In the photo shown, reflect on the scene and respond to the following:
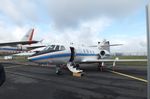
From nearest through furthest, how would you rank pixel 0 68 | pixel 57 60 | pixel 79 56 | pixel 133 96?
pixel 0 68
pixel 133 96
pixel 57 60
pixel 79 56

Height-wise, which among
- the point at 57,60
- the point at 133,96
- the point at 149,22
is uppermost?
the point at 149,22

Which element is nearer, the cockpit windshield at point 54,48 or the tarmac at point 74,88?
the tarmac at point 74,88

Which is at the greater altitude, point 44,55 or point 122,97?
point 44,55

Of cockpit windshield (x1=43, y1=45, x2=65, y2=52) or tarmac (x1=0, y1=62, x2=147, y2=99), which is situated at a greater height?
cockpit windshield (x1=43, y1=45, x2=65, y2=52)

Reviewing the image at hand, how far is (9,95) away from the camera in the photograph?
20.0 ft

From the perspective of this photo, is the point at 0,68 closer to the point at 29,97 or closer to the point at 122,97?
the point at 29,97

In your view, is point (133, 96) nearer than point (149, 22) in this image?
No

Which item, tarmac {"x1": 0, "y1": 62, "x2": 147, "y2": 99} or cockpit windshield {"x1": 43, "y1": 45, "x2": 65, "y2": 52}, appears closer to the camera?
tarmac {"x1": 0, "y1": 62, "x2": 147, "y2": 99}

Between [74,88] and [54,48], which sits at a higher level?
[54,48]

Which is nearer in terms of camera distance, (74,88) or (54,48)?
(74,88)

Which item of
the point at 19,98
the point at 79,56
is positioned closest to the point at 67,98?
the point at 19,98

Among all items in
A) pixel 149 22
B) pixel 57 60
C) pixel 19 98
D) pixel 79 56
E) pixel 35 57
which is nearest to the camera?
pixel 149 22

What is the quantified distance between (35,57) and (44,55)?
65 centimetres

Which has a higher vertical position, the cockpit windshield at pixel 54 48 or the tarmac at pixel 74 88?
the cockpit windshield at pixel 54 48
